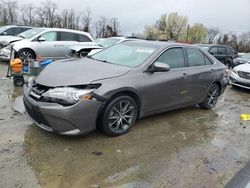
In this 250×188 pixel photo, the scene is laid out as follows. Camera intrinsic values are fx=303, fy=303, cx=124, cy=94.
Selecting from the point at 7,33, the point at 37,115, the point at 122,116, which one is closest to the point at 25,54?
the point at 7,33

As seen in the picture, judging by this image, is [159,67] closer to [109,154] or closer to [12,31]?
[109,154]

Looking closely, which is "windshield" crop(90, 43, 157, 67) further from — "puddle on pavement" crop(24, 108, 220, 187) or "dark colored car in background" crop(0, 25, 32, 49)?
"dark colored car in background" crop(0, 25, 32, 49)

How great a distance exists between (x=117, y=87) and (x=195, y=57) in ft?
8.37

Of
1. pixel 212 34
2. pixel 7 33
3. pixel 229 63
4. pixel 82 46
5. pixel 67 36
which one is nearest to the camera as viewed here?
pixel 82 46

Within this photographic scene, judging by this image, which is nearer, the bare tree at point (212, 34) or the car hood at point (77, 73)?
the car hood at point (77, 73)

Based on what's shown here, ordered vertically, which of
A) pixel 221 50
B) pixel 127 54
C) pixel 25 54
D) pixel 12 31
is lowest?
pixel 25 54

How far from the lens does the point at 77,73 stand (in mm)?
4629

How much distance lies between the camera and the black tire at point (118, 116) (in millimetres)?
4582

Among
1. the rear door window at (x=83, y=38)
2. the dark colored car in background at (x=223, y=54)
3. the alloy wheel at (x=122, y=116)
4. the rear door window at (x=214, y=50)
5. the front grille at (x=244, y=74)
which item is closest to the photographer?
the alloy wheel at (x=122, y=116)

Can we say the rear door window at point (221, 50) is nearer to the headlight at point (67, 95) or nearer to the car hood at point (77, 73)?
the car hood at point (77, 73)

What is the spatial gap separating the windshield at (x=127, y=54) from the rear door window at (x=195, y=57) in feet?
3.35

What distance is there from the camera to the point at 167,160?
4.28m

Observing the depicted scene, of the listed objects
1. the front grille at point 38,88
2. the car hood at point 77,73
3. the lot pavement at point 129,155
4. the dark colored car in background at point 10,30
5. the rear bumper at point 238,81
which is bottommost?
the lot pavement at point 129,155

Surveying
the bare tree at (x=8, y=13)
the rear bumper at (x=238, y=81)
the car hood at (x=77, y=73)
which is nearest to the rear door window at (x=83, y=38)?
the rear bumper at (x=238, y=81)
